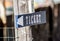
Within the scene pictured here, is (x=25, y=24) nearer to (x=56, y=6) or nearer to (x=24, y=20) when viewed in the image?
(x=24, y=20)

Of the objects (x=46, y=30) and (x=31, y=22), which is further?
(x=46, y=30)

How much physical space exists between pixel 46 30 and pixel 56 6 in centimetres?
31

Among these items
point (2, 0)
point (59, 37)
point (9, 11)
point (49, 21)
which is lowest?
point (59, 37)

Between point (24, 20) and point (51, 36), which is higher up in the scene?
point (24, 20)

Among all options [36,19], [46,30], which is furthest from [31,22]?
[46,30]

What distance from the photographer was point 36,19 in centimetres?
120

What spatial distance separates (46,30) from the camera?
202 centimetres

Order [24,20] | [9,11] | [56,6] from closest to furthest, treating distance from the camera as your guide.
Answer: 1. [24,20]
2. [9,11]
3. [56,6]

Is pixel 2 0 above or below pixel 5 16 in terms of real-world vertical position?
above

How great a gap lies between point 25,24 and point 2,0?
2.73ft

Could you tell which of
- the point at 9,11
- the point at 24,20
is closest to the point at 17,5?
the point at 24,20

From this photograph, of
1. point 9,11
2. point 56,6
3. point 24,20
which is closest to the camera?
point 24,20

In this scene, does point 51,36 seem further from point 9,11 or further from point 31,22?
point 31,22

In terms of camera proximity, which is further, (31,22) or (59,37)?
(59,37)
